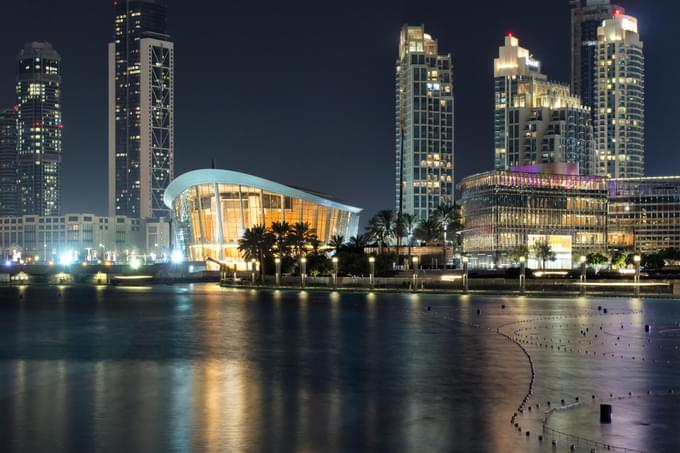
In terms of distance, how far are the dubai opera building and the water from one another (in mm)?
107454

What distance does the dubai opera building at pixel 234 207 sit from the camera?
15550cm

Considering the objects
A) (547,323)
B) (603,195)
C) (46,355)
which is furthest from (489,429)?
(603,195)

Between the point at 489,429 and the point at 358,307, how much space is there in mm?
41532

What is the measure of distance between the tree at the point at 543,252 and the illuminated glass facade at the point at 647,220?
33.1 metres

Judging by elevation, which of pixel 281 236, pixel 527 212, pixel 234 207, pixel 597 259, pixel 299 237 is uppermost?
pixel 234 207

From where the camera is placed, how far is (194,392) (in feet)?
76.5

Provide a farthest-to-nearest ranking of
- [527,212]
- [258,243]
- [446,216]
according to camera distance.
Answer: [446,216] → [527,212] → [258,243]

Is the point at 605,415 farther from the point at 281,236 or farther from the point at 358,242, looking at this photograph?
the point at 358,242

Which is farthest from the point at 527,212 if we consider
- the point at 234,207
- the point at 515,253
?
the point at 234,207

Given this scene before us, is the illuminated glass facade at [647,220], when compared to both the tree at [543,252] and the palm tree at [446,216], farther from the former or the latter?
the palm tree at [446,216]

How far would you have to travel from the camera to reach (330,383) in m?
24.9

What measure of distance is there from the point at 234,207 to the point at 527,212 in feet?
175

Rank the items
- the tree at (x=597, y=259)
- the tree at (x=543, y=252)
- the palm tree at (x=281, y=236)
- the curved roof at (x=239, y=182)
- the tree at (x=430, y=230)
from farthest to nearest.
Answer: the tree at (x=430, y=230) → the curved roof at (x=239, y=182) → the tree at (x=543, y=252) → the tree at (x=597, y=259) → the palm tree at (x=281, y=236)

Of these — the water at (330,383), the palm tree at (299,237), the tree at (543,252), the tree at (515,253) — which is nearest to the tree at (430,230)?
the tree at (515,253)
